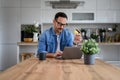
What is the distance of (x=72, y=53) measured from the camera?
266cm

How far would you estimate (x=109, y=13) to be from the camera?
5883mm

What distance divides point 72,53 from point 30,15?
335 centimetres

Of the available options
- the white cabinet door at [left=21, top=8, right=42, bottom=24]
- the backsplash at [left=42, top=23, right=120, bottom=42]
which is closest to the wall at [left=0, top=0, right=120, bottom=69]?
the white cabinet door at [left=21, top=8, right=42, bottom=24]

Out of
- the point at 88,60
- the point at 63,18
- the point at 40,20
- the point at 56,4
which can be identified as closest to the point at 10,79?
the point at 88,60

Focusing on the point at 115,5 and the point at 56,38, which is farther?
the point at 115,5

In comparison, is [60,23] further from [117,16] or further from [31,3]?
[117,16]

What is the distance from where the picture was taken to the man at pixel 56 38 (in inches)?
118

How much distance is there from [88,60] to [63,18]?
94 cm

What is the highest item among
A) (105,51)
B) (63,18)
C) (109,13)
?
(109,13)

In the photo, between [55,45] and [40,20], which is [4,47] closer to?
[40,20]

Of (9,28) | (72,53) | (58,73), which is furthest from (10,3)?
(58,73)

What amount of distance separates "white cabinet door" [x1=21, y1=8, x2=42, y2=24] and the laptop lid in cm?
327

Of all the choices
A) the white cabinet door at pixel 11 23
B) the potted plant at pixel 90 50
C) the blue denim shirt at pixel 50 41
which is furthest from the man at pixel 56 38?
the white cabinet door at pixel 11 23

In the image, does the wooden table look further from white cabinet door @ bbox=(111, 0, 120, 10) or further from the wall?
white cabinet door @ bbox=(111, 0, 120, 10)
